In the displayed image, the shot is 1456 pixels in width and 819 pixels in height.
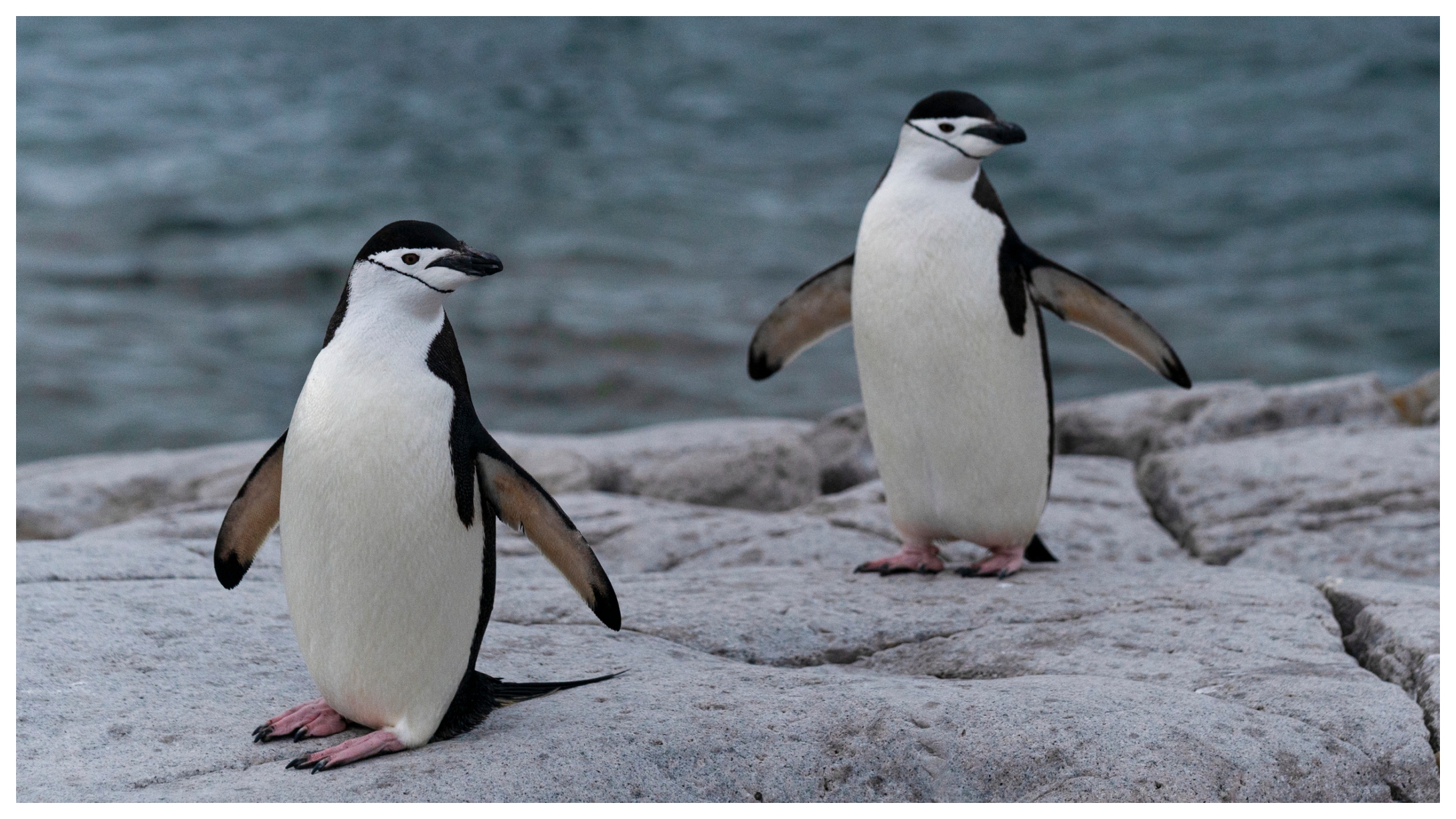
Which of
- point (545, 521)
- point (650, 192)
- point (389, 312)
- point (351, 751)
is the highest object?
point (389, 312)

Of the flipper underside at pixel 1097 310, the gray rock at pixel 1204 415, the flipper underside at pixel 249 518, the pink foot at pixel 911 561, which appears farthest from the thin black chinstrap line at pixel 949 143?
the gray rock at pixel 1204 415

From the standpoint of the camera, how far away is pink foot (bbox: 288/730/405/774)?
209cm

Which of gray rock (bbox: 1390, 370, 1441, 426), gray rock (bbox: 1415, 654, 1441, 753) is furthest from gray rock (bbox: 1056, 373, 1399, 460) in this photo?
gray rock (bbox: 1415, 654, 1441, 753)

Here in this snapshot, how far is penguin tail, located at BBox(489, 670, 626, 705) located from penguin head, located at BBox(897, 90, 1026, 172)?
5.21ft

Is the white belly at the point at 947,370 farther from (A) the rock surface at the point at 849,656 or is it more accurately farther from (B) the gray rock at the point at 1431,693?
(B) the gray rock at the point at 1431,693

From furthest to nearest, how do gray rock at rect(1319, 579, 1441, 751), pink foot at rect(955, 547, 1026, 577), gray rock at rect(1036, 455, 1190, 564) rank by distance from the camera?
gray rock at rect(1036, 455, 1190, 564)
pink foot at rect(955, 547, 1026, 577)
gray rock at rect(1319, 579, 1441, 751)

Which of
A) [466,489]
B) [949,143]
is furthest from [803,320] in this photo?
[466,489]

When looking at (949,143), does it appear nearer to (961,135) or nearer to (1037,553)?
(961,135)

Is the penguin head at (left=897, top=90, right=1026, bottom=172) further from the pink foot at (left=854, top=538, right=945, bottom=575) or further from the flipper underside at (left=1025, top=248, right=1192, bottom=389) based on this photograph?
the pink foot at (left=854, top=538, right=945, bottom=575)

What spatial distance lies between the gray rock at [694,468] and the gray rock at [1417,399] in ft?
8.75

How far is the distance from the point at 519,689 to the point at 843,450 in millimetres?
3001

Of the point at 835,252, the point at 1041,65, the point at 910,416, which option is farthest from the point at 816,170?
the point at 910,416

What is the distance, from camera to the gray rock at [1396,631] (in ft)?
8.39

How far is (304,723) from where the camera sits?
228 centimetres
